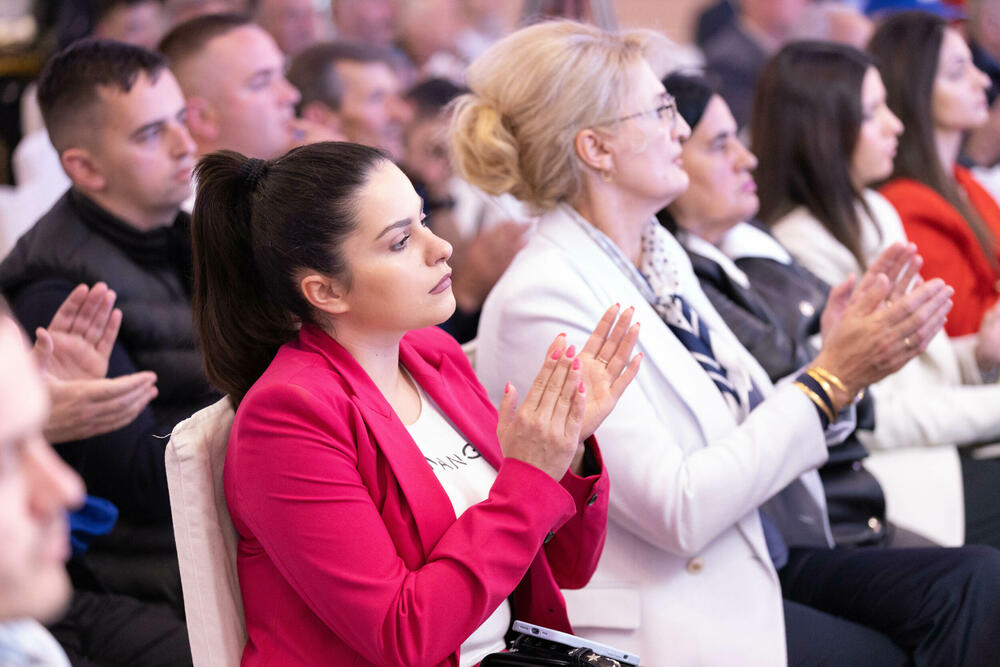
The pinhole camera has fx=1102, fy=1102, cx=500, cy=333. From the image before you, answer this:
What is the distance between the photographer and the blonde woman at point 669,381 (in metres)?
1.72

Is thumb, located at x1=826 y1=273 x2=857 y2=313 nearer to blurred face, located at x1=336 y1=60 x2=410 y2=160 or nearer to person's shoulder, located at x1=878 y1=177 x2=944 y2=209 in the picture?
person's shoulder, located at x1=878 y1=177 x2=944 y2=209

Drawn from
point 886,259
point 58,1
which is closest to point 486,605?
point 886,259

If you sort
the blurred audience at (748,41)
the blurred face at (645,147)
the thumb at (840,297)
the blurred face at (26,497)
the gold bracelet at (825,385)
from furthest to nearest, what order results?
1. the blurred audience at (748,41)
2. the thumb at (840,297)
3. the blurred face at (645,147)
4. the gold bracelet at (825,385)
5. the blurred face at (26,497)

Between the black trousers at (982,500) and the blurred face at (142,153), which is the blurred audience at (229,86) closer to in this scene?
the blurred face at (142,153)

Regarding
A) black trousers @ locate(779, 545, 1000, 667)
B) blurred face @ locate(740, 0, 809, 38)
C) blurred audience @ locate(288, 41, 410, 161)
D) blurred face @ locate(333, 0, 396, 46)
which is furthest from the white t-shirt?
blurred face @ locate(740, 0, 809, 38)

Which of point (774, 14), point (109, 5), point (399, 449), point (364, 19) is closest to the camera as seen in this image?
point (399, 449)

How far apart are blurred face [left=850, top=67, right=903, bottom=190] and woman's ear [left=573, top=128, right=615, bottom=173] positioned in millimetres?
A: 1055

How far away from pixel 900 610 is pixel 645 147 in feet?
2.92

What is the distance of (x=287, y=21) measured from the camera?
4371mm

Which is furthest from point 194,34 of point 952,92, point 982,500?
point 982,500

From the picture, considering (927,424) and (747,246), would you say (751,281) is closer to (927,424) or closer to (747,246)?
(747,246)

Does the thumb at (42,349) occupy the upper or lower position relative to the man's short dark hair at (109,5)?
upper

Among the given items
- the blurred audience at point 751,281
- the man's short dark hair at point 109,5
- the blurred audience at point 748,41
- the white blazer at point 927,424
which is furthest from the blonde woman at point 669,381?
the blurred audience at point 748,41

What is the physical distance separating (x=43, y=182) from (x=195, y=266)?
5.89ft
